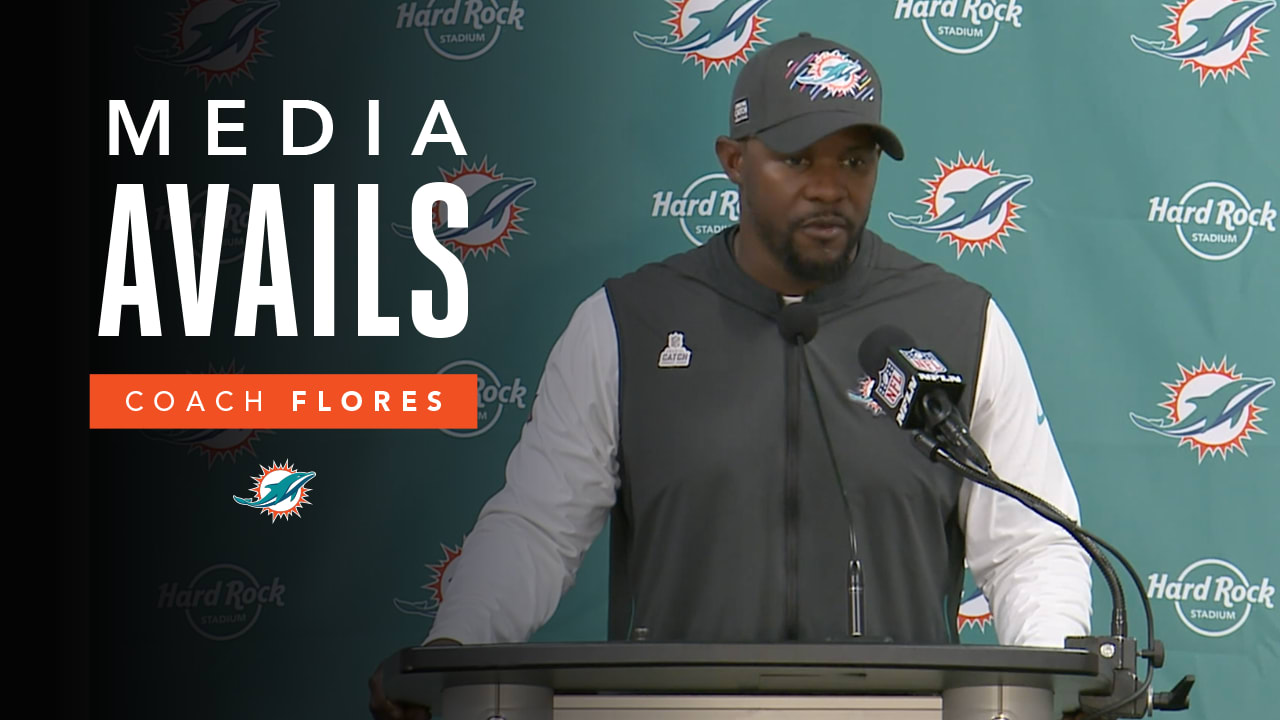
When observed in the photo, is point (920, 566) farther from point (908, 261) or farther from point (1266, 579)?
point (1266, 579)

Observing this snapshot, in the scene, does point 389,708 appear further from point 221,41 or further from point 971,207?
point 221,41

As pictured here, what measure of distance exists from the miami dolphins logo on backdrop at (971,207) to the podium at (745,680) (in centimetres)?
168

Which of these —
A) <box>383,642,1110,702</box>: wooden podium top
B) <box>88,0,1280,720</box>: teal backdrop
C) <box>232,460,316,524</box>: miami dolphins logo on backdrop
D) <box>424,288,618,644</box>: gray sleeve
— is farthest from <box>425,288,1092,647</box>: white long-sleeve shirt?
<box>232,460,316,524</box>: miami dolphins logo on backdrop

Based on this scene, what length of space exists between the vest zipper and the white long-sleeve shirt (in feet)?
0.84

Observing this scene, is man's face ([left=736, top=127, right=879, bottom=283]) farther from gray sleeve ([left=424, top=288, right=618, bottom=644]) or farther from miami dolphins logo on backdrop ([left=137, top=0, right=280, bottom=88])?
miami dolphins logo on backdrop ([left=137, top=0, right=280, bottom=88])

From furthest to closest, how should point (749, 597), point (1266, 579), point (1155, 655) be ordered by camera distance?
point (1266, 579), point (749, 597), point (1155, 655)

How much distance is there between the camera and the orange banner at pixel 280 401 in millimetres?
3307

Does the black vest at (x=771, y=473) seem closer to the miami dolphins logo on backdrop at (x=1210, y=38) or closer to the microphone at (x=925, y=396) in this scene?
the microphone at (x=925, y=396)

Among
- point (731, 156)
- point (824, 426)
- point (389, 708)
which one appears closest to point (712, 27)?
point (731, 156)

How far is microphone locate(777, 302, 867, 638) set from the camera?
185cm

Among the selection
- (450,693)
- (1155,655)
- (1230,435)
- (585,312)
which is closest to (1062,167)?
(1230,435)

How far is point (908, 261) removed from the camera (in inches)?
104

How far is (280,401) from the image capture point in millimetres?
3342

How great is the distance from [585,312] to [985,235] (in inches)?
39.4
